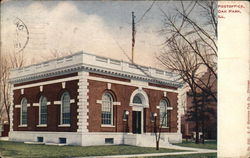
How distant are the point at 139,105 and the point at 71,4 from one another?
1.85 m

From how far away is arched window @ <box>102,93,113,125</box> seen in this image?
6833mm

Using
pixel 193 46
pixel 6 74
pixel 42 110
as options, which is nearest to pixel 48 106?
pixel 42 110

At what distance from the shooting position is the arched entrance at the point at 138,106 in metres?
6.83

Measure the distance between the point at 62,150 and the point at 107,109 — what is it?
0.99 metres

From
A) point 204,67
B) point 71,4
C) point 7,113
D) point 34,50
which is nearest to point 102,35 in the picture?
point 71,4

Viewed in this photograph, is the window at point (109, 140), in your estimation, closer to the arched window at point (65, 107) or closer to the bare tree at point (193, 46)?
the arched window at point (65, 107)

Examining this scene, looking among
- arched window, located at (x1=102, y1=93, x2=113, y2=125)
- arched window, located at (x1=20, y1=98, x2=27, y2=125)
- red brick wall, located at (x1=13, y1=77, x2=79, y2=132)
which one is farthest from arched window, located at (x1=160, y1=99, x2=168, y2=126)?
arched window, located at (x1=20, y1=98, x2=27, y2=125)

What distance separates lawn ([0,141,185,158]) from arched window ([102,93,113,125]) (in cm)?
42

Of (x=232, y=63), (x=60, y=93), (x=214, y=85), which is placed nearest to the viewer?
(x=232, y=63)

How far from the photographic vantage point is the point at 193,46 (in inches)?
265

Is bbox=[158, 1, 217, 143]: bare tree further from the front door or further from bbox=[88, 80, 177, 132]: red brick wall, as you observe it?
the front door

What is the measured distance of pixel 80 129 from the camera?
21.7ft

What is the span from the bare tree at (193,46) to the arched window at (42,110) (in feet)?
6.38

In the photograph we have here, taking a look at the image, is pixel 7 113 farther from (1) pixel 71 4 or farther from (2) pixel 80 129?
(1) pixel 71 4
